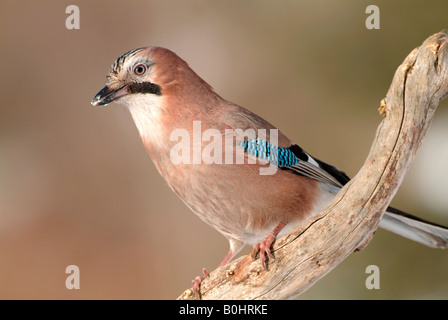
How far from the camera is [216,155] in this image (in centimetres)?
341

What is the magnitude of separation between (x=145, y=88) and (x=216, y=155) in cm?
58

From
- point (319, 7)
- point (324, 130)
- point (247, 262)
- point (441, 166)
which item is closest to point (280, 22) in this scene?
point (319, 7)

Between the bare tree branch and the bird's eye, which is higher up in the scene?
the bird's eye

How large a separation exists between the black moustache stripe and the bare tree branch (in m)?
1.12

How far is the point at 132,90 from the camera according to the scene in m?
3.43

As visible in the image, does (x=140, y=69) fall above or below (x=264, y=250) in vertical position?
above

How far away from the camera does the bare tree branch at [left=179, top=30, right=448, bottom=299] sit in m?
3.00

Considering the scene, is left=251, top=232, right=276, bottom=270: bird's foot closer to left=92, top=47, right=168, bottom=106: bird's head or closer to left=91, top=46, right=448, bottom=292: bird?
left=91, top=46, right=448, bottom=292: bird

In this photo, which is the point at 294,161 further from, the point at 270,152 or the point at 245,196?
the point at 245,196

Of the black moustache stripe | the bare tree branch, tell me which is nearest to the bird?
the black moustache stripe

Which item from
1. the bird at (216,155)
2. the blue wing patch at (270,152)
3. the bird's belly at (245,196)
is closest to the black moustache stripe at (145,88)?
the bird at (216,155)

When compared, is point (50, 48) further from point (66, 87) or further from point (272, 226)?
point (272, 226)

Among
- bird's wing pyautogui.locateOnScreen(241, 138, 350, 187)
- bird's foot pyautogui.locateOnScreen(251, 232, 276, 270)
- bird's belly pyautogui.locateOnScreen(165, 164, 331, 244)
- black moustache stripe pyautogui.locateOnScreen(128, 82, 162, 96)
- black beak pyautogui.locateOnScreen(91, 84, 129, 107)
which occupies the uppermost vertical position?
black moustache stripe pyautogui.locateOnScreen(128, 82, 162, 96)

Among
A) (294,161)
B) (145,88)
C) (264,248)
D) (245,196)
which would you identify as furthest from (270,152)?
(145,88)
